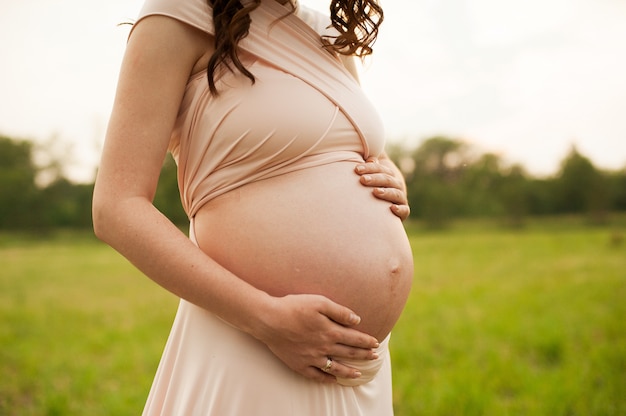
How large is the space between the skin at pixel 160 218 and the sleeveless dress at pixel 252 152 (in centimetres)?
8

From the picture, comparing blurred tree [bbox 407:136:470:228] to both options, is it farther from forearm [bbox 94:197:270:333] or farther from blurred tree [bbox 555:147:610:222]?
forearm [bbox 94:197:270:333]

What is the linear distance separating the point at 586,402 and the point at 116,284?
10.2 meters

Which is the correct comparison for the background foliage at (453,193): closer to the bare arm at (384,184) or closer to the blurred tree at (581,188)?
the blurred tree at (581,188)

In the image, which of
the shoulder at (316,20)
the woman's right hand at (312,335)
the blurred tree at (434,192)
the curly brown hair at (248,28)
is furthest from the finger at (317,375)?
the blurred tree at (434,192)

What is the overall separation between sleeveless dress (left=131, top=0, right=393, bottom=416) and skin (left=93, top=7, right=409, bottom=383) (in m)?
0.08

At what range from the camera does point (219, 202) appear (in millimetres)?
1252

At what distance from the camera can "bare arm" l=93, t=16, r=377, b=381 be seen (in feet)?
3.63

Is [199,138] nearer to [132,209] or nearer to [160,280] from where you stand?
[132,209]

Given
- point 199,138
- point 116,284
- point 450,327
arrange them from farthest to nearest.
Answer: point 116,284, point 450,327, point 199,138

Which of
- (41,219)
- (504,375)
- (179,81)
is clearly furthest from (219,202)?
(41,219)

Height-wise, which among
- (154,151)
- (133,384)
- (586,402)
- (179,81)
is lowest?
(133,384)

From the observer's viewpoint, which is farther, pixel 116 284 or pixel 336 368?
pixel 116 284

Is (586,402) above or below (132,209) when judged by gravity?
below

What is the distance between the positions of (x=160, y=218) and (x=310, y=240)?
36 centimetres
